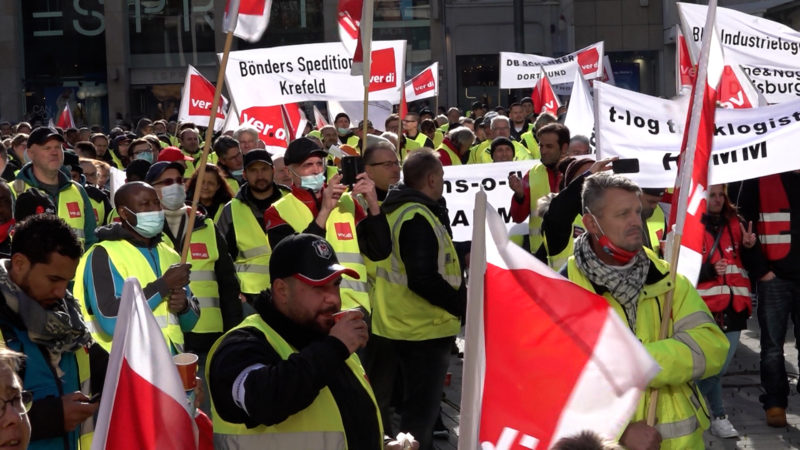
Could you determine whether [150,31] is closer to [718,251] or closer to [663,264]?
[718,251]

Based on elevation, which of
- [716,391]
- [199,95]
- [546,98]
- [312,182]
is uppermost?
[199,95]

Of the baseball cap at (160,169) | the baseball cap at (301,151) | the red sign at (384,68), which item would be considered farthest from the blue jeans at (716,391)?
the red sign at (384,68)

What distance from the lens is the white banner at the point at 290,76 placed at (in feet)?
39.5

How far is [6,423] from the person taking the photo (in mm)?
3123

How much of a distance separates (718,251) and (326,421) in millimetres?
4731

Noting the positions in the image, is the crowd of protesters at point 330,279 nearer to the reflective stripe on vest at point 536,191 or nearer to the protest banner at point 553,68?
the reflective stripe on vest at point 536,191

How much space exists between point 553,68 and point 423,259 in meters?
14.4

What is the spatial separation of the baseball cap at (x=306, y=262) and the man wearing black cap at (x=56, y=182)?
5419mm

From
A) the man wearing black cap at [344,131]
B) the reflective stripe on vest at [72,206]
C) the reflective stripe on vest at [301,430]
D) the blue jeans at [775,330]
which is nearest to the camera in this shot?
the reflective stripe on vest at [301,430]

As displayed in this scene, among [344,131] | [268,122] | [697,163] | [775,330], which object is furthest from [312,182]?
[344,131]

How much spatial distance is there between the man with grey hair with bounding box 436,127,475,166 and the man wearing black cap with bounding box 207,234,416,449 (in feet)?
34.0

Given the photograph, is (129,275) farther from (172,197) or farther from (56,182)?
(56,182)

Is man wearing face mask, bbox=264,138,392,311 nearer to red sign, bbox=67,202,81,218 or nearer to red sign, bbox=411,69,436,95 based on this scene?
red sign, bbox=67,202,81,218

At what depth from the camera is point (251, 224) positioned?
25.1 ft
